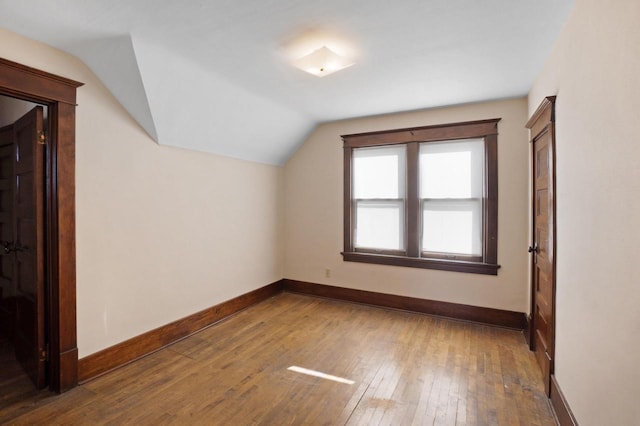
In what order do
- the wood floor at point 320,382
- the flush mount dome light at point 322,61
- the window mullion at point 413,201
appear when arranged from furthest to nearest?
the window mullion at point 413,201 → the flush mount dome light at point 322,61 → the wood floor at point 320,382

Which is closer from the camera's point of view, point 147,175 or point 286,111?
point 147,175

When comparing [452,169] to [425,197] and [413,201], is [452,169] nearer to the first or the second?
[425,197]

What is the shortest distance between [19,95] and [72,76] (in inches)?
14.5

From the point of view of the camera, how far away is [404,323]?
3.54 meters

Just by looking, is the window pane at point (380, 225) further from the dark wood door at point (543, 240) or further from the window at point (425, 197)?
the dark wood door at point (543, 240)

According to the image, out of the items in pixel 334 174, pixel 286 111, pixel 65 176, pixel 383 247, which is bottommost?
pixel 383 247

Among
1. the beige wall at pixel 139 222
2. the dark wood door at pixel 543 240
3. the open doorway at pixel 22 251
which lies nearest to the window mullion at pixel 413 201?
the dark wood door at pixel 543 240

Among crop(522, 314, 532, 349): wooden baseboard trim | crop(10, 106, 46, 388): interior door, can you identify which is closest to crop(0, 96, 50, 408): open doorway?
crop(10, 106, 46, 388): interior door

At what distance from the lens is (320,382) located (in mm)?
2375

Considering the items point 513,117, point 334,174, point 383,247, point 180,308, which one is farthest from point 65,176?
point 513,117

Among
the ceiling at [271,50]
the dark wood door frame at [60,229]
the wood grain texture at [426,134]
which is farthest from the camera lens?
the wood grain texture at [426,134]

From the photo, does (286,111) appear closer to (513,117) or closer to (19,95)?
(19,95)

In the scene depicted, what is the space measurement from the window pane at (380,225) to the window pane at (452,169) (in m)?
0.45

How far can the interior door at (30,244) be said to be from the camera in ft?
7.15
